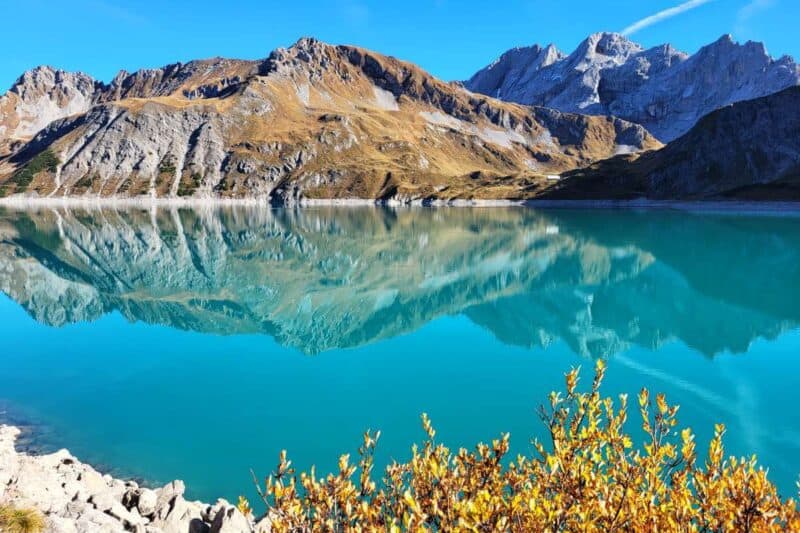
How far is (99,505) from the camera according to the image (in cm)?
1094

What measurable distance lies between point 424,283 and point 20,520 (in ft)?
143

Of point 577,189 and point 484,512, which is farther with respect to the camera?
point 577,189

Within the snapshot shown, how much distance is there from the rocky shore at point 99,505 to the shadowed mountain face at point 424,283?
19400 millimetres

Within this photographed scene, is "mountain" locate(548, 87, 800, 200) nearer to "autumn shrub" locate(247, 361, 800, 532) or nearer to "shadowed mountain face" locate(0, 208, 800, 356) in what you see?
"shadowed mountain face" locate(0, 208, 800, 356)

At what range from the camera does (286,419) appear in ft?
66.2

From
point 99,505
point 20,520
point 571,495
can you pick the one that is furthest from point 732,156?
point 20,520

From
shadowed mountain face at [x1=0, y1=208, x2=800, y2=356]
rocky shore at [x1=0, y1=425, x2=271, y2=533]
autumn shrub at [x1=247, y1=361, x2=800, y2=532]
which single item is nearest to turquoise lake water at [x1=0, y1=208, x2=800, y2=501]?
shadowed mountain face at [x1=0, y1=208, x2=800, y2=356]

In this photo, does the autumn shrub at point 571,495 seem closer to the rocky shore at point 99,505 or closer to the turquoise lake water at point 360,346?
the rocky shore at point 99,505

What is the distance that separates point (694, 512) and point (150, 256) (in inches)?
2830

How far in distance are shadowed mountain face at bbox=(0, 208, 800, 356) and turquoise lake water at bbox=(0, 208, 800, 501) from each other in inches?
12.8

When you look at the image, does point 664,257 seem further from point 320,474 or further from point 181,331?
point 320,474

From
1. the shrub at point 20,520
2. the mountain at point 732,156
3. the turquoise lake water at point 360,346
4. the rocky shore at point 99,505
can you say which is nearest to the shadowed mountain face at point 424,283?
the turquoise lake water at point 360,346

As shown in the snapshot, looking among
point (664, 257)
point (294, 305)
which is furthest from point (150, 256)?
point (664, 257)

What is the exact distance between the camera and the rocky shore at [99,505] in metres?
10.0
